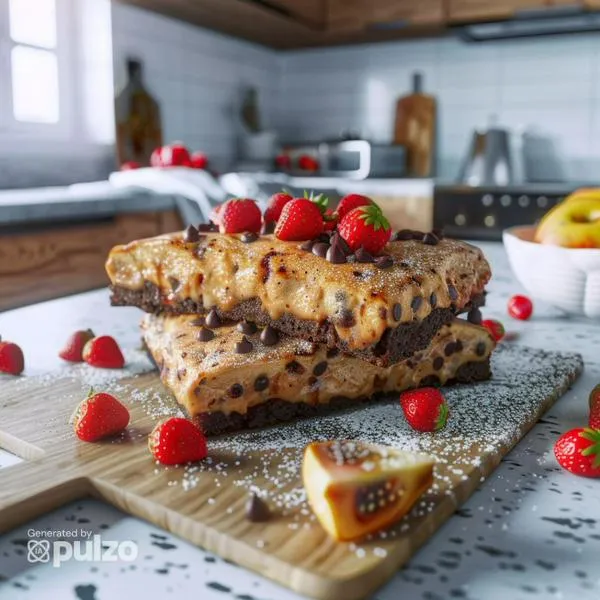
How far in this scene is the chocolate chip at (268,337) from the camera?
2.89 ft

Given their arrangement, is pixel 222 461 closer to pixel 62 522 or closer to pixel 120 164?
pixel 62 522

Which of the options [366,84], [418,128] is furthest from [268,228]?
[366,84]

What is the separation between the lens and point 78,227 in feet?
8.25

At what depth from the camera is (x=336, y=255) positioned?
2.94 feet

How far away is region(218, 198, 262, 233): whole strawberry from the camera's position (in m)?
1.06

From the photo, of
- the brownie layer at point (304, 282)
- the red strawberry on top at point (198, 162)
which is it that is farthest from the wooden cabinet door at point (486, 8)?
the brownie layer at point (304, 282)

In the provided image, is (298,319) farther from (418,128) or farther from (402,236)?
(418,128)

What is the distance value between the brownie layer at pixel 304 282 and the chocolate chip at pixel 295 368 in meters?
0.05

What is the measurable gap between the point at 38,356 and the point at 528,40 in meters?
3.58

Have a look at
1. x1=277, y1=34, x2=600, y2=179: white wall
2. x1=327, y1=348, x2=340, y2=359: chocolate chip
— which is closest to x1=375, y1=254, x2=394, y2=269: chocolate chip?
x1=327, y1=348, x2=340, y2=359: chocolate chip

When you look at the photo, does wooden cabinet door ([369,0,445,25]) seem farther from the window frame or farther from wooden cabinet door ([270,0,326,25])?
the window frame

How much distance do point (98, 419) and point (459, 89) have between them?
3.79m

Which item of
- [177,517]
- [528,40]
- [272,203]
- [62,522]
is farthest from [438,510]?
[528,40]

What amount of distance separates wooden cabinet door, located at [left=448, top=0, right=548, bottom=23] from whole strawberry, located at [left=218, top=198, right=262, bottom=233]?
2.98 metres
